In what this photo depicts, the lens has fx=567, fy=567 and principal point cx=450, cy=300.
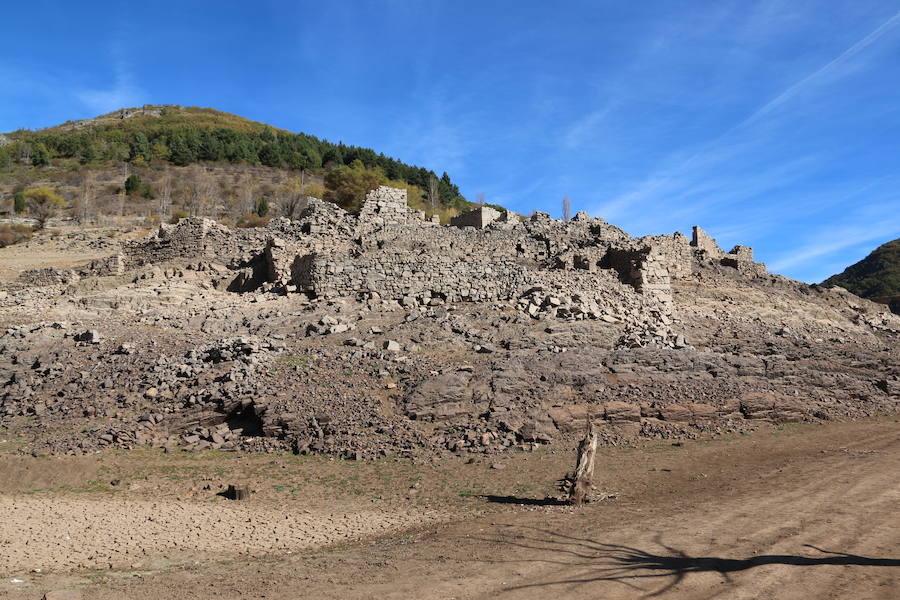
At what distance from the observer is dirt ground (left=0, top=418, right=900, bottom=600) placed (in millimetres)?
4980

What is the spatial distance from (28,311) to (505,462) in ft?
43.2

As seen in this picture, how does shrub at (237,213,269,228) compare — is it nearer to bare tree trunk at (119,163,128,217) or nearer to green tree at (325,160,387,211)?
green tree at (325,160,387,211)

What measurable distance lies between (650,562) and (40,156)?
241 ft

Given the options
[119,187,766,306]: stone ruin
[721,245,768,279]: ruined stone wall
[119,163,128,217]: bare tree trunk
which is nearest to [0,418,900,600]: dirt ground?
[119,187,766,306]: stone ruin

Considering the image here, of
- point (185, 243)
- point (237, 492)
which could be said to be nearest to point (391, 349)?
point (237, 492)

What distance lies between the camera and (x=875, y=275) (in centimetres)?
6419

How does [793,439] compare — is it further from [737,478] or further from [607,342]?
[607,342]

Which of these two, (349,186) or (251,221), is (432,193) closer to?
(349,186)

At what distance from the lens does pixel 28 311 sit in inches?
580

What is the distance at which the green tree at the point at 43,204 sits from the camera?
39.7 m

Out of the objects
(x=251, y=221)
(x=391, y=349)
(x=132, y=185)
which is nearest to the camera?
(x=391, y=349)

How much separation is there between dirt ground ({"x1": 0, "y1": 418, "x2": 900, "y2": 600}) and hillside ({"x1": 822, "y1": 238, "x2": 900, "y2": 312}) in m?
60.4

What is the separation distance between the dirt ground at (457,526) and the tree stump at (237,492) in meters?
0.12

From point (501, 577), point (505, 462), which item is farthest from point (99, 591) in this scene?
point (505, 462)
